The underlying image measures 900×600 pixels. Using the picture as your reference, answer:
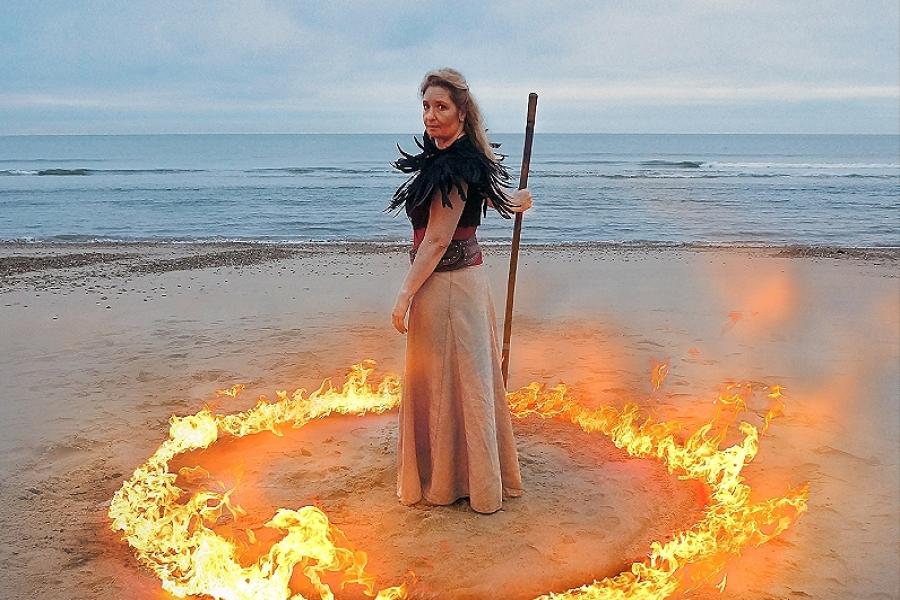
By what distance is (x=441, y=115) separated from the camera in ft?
12.7

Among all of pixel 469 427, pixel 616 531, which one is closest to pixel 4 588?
pixel 469 427

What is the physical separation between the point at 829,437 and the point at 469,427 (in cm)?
352

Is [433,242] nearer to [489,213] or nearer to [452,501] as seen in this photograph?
[452,501]

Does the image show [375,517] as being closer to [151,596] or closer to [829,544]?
[151,596]

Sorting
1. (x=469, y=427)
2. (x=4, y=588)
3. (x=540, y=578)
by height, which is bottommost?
(x=4, y=588)

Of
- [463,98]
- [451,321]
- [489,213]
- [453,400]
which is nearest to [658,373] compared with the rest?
[453,400]

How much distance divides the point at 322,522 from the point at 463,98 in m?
2.39

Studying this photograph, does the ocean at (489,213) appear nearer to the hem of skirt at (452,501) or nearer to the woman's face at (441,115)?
the hem of skirt at (452,501)

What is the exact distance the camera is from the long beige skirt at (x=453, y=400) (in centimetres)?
416

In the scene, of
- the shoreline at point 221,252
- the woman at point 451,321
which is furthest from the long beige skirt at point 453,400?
the shoreline at point 221,252

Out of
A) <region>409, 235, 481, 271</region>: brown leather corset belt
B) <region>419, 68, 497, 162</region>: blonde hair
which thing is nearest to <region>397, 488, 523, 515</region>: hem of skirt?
<region>409, 235, 481, 271</region>: brown leather corset belt

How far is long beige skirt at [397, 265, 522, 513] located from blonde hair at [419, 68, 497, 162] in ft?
2.34

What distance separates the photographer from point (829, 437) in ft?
20.0

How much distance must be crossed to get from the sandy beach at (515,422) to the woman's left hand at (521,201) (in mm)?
1794
